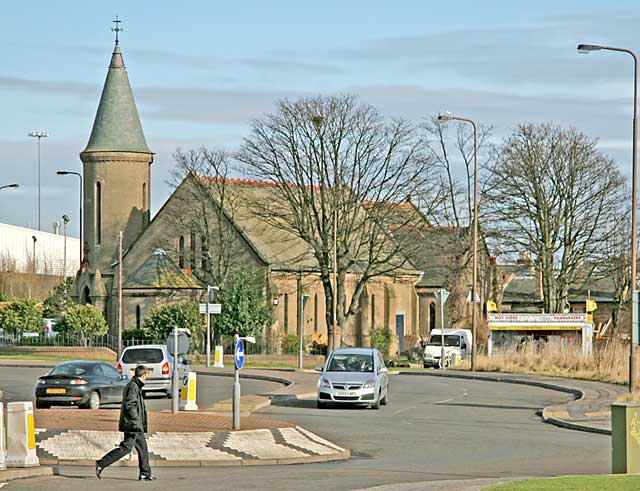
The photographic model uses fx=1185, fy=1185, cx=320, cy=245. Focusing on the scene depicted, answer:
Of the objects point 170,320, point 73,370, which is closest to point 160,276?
point 170,320

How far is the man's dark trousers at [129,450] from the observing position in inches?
666

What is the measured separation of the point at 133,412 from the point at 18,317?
5322cm

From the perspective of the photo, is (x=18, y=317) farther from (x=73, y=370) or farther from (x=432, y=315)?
(x=73, y=370)

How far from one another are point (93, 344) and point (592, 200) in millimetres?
28675

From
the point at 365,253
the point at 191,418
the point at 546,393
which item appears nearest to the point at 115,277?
the point at 365,253

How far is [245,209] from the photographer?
3187 inches

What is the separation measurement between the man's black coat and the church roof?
57.3 meters

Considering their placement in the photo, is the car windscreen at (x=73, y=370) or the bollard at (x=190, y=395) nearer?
the bollard at (x=190, y=395)

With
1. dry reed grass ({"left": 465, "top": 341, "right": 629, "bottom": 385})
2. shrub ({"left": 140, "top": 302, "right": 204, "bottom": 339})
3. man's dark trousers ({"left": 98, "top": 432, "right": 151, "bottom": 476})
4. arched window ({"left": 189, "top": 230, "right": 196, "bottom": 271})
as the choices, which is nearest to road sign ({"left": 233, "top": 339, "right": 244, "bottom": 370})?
man's dark trousers ({"left": 98, "top": 432, "right": 151, "bottom": 476})

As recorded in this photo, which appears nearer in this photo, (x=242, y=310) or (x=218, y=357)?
(x=218, y=357)

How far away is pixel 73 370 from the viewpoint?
1204 inches

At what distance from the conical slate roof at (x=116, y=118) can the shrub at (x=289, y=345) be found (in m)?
16.6

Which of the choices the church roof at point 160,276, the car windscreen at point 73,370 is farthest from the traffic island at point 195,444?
the church roof at point 160,276

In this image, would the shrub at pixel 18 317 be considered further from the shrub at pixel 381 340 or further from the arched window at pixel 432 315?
the arched window at pixel 432 315
